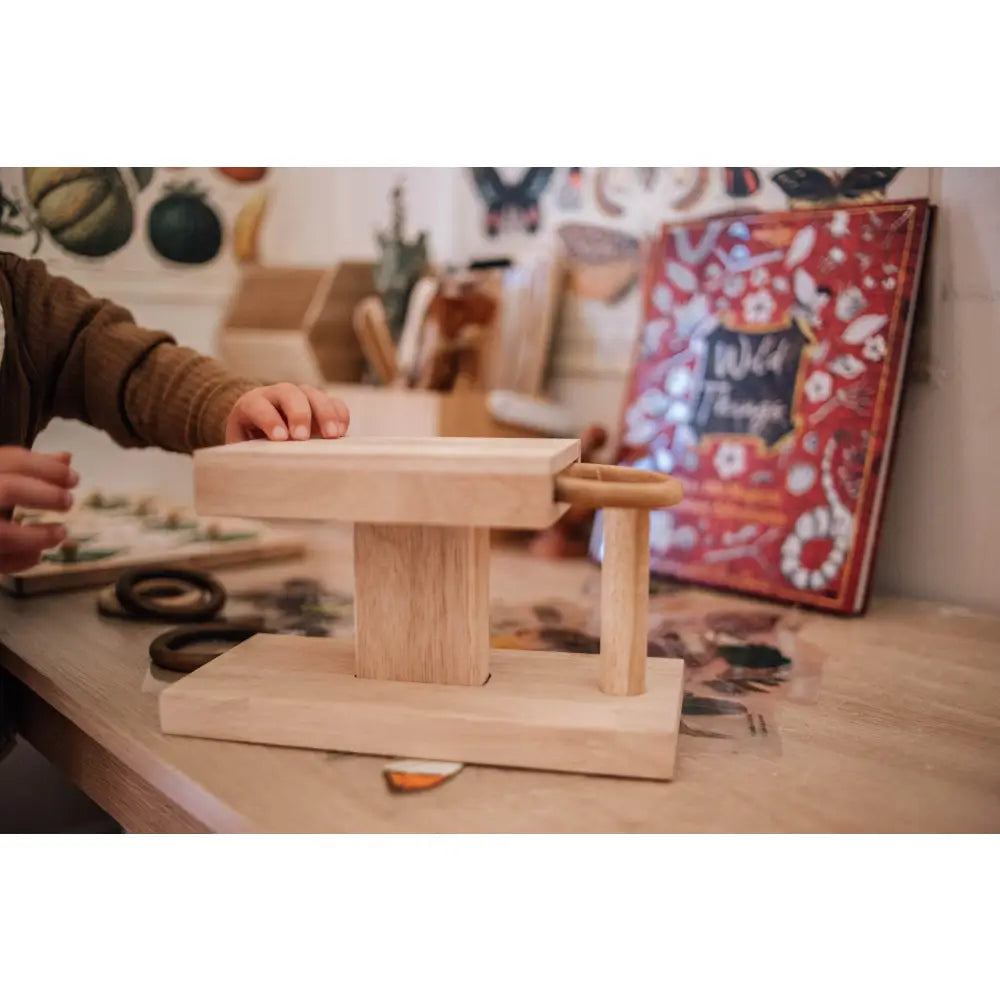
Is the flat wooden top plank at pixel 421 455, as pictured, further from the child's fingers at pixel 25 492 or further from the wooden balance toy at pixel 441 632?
the child's fingers at pixel 25 492

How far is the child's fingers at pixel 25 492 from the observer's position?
0.63 metres

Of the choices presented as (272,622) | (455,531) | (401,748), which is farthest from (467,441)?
(272,622)

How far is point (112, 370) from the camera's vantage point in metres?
0.89

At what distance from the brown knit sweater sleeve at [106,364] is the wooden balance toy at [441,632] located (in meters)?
0.29

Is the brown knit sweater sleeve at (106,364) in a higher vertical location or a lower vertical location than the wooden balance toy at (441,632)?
higher

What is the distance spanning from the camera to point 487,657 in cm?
61

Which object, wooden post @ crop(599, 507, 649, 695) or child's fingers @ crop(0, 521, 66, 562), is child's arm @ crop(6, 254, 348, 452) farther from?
wooden post @ crop(599, 507, 649, 695)

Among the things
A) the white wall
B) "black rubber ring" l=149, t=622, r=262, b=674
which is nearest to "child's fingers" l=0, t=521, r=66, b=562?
"black rubber ring" l=149, t=622, r=262, b=674

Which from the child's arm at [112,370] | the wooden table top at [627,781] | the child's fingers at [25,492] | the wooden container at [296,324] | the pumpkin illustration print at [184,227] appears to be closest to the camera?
the wooden table top at [627,781]

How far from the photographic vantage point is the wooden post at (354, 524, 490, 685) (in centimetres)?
58

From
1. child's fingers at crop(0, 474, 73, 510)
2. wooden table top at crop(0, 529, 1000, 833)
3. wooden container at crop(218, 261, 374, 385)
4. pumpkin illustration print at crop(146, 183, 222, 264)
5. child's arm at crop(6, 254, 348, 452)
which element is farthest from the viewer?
wooden container at crop(218, 261, 374, 385)

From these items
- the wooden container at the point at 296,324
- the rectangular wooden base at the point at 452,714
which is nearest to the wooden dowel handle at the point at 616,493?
the rectangular wooden base at the point at 452,714

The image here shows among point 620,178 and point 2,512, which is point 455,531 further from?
point 620,178

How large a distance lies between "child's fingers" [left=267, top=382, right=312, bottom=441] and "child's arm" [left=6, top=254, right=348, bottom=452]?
72 millimetres
